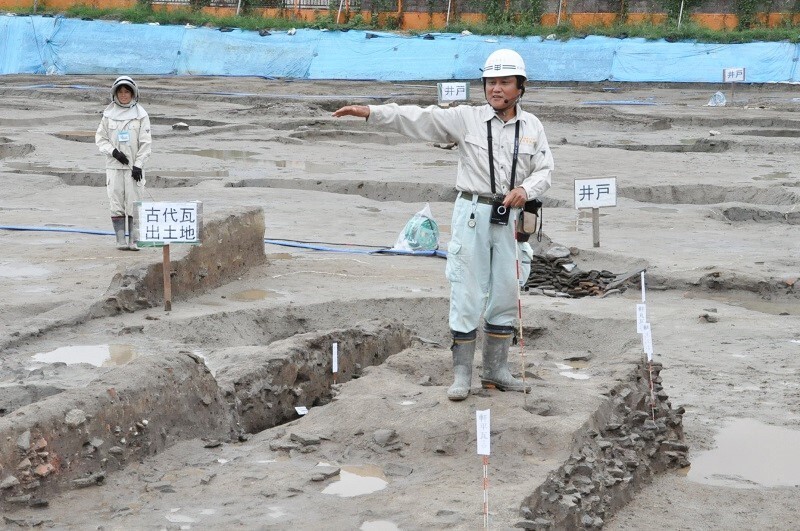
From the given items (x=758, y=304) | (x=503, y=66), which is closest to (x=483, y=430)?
(x=503, y=66)

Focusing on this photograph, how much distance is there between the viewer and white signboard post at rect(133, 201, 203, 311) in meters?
9.23

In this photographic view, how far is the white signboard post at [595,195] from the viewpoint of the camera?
12391 millimetres

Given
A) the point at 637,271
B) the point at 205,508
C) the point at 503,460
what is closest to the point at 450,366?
the point at 503,460

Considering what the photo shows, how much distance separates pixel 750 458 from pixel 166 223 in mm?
4926

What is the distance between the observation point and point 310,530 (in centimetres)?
504

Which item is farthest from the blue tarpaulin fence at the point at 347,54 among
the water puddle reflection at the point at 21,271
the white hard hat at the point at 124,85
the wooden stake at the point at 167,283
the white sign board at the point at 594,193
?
the wooden stake at the point at 167,283

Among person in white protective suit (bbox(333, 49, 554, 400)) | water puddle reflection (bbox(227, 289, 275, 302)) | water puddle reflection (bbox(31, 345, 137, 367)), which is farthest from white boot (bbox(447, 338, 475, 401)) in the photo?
water puddle reflection (bbox(227, 289, 275, 302))

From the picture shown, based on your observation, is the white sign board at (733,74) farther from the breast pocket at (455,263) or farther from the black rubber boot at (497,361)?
the breast pocket at (455,263)

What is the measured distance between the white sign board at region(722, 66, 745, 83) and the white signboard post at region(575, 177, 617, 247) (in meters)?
20.7

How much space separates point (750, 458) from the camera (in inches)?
265

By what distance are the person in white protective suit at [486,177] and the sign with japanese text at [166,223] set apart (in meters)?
3.39

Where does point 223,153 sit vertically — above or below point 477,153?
below

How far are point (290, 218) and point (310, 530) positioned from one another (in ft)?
31.5

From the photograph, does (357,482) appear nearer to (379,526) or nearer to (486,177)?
(379,526)
